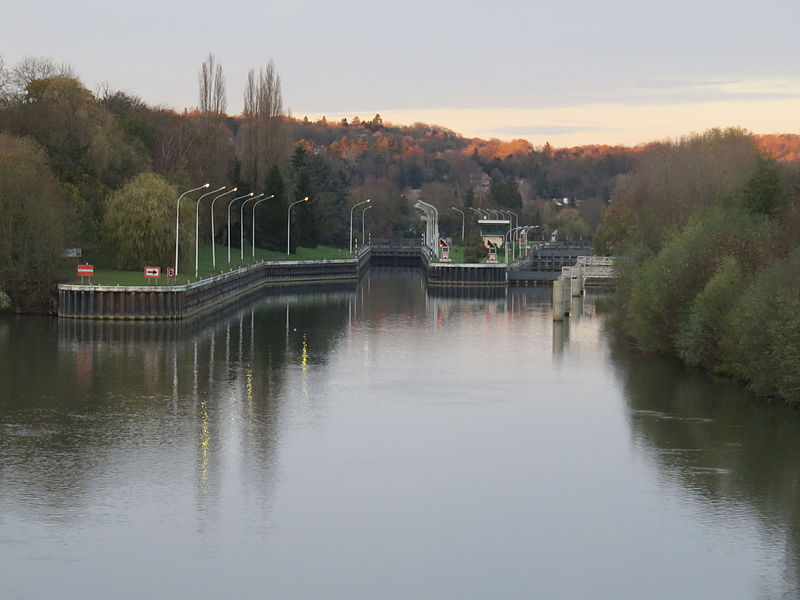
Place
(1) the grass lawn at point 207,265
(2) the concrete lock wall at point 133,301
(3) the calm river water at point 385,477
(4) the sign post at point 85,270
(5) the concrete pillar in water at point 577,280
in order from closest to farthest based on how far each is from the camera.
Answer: (3) the calm river water at point 385,477
(2) the concrete lock wall at point 133,301
(4) the sign post at point 85,270
(1) the grass lawn at point 207,265
(5) the concrete pillar in water at point 577,280

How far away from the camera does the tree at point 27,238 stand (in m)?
69.9

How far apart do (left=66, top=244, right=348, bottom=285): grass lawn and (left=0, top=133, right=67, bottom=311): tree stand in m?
2.10

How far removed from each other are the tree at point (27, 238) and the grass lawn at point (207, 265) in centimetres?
210

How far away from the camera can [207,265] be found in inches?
3757

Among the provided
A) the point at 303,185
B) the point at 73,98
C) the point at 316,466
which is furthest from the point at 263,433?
the point at 303,185

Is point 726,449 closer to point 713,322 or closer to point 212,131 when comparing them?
point 713,322

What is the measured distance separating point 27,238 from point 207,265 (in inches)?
1029

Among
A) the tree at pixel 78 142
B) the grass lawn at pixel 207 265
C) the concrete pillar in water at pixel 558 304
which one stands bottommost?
the concrete pillar in water at pixel 558 304

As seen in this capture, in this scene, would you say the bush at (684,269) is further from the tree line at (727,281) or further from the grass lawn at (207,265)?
the grass lawn at (207,265)

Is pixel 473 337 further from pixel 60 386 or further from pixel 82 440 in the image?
pixel 82 440

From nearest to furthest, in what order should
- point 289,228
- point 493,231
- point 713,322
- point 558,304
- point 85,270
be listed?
point 713,322 < point 85,270 < point 558,304 < point 289,228 < point 493,231

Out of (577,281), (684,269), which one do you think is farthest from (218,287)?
(684,269)

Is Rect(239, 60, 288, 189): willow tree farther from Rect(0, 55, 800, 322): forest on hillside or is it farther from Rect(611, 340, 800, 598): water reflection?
Rect(611, 340, 800, 598): water reflection

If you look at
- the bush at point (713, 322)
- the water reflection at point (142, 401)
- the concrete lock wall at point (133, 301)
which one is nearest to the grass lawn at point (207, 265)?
the concrete lock wall at point (133, 301)
